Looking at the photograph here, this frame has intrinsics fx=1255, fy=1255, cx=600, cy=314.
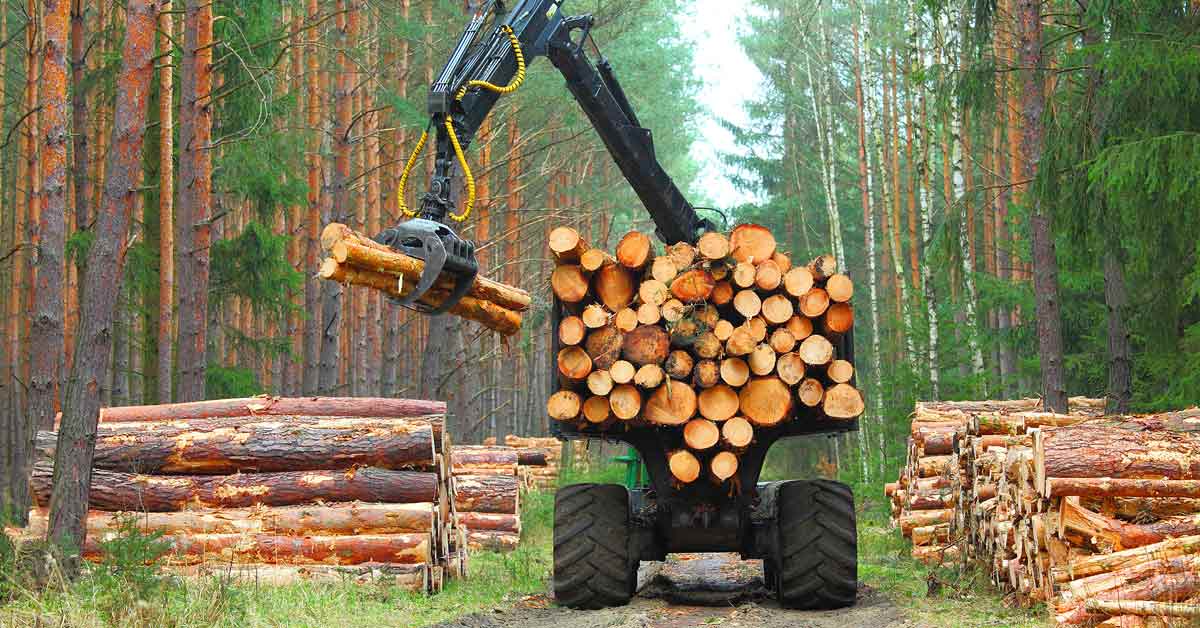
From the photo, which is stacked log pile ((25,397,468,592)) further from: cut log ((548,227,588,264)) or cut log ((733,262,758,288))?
cut log ((733,262,758,288))

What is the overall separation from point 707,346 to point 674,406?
503mm

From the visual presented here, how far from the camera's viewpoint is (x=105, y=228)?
8.91 m

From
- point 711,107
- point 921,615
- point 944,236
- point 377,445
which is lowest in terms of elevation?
point 921,615

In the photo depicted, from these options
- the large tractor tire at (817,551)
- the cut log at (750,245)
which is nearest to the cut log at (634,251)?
the cut log at (750,245)

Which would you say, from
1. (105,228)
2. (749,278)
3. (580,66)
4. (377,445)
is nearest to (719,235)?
(749,278)

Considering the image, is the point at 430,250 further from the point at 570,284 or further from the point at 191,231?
the point at 191,231

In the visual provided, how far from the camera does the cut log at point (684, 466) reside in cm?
923

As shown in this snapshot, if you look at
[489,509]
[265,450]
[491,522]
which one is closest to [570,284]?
[265,450]

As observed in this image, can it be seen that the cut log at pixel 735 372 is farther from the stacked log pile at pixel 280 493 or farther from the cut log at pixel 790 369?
the stacked log pile at pixel 280 493

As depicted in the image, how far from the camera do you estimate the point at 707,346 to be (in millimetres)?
9219

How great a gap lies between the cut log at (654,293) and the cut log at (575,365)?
61 centimetres

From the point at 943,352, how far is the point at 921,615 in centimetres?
1708

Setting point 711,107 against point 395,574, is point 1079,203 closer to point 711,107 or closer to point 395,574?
point 395,574

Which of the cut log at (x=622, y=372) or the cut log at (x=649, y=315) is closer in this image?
the cut log at (x=622, y=372)
